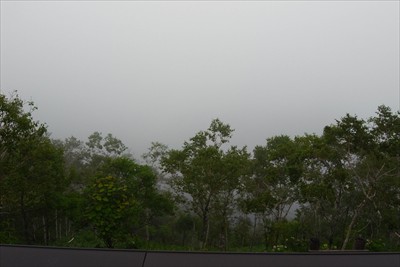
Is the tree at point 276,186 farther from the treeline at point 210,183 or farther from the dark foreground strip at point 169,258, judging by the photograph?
the dark foreground strip at point 169,258

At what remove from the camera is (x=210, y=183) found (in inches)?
585

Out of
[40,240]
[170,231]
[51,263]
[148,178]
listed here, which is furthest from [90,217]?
[170,231]

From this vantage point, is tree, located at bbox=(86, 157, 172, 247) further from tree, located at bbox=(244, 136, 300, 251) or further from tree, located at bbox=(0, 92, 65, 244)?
tree, located at bbox=(244, 136, 300, 251)

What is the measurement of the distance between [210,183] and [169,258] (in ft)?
41.4

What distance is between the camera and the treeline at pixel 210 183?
37.0 feet

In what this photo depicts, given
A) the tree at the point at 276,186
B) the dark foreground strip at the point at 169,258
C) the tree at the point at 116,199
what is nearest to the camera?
the dark foreground strip at the point at 169,258

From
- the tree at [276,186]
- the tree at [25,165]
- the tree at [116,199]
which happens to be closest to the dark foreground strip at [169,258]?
the tree at [116,199]

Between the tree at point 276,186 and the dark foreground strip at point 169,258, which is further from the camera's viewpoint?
the tree at point 276,186

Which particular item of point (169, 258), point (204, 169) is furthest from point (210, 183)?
point (169, 258)

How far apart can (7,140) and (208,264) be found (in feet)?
35.7

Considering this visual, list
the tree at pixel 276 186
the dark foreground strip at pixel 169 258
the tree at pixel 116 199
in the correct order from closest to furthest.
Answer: the dark foreground strip at pixel 169 258 → the tree at pixel 116 199 → the tree at pixel 276 186

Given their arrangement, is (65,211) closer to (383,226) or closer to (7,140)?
(7,140)

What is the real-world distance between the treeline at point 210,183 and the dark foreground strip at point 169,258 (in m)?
8.68

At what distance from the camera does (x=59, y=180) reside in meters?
13.6
